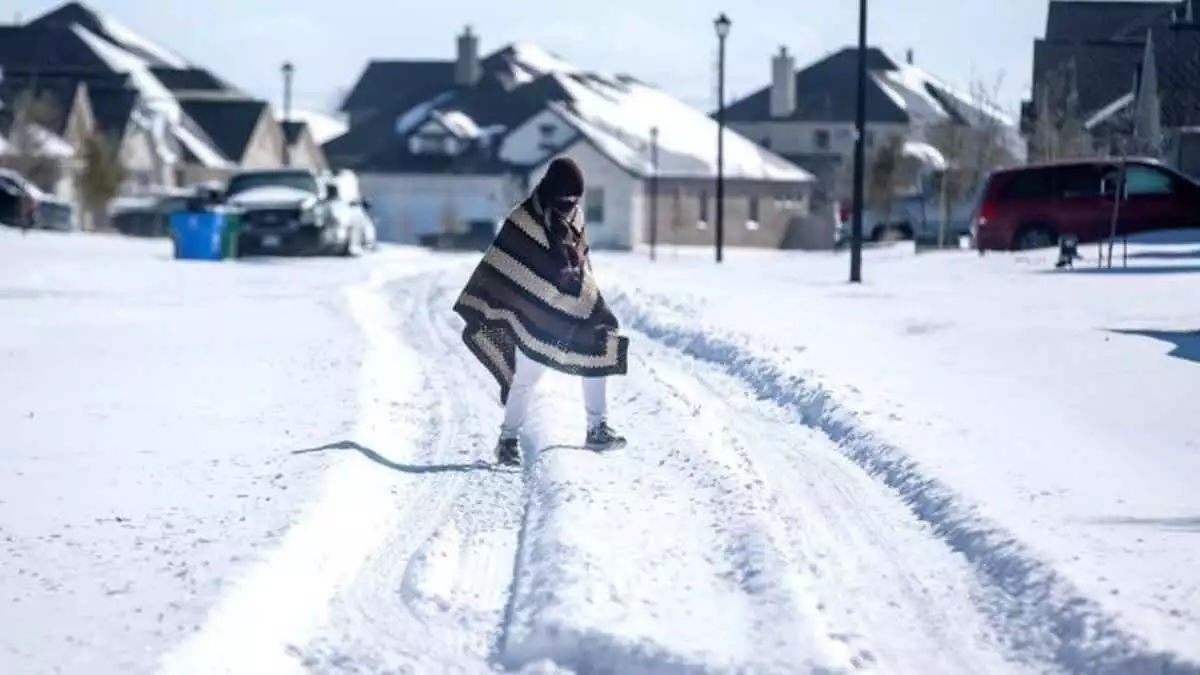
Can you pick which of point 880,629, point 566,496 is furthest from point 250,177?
point 880,629

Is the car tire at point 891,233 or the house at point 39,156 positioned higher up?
the house at point 39,156

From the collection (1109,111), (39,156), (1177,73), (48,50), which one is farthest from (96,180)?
(1177,73)

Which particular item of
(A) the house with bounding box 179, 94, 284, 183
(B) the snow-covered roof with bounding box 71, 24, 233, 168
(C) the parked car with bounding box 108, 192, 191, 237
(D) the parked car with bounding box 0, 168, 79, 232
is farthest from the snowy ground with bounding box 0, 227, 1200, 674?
(A) the house with bounding box 179, 94, 284, 183

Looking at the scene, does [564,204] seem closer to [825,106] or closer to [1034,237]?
[1034,237]

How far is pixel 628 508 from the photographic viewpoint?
30.1ft

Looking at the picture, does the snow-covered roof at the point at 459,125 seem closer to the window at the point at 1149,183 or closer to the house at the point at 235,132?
the house at the point at 235,132

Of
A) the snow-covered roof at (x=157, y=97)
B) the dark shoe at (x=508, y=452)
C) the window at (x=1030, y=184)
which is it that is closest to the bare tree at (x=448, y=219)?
the snow-covered roof at (x=157, y=97)

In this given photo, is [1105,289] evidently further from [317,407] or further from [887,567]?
[887,567]

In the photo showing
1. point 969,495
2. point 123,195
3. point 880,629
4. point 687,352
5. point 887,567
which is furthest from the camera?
point 123,195

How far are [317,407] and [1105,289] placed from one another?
1146cm

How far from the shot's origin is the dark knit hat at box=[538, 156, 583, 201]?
10.6 meters

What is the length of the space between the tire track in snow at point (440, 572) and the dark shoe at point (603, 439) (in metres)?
0.60

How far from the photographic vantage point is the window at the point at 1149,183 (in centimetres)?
2947

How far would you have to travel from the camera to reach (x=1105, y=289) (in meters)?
21.8
